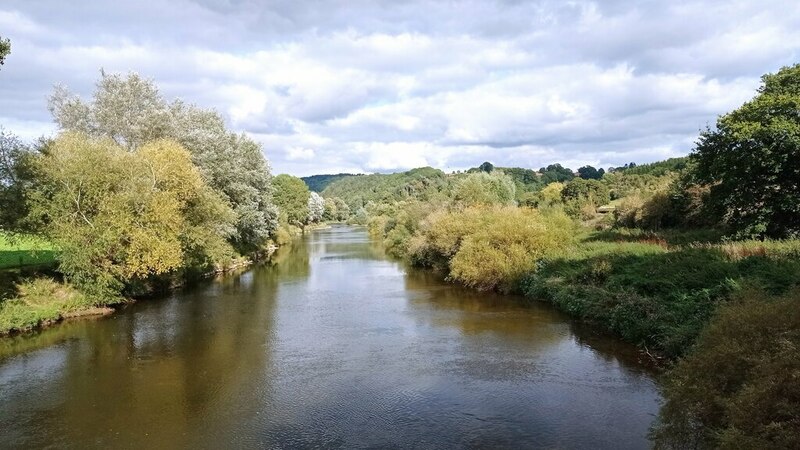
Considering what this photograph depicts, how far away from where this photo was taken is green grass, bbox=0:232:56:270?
87.8ft

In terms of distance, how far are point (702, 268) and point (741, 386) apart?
12.7 m

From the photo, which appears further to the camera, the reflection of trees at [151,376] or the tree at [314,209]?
the tree at [314,209]

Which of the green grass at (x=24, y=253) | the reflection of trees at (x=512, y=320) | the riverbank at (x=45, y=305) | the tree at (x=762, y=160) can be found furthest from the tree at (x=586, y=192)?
the green grass at (x=24, y=253)

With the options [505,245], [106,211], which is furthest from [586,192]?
[106,211]

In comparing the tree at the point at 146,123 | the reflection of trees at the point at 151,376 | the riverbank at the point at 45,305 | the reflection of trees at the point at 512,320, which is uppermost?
→ the tree at the point at 146,123

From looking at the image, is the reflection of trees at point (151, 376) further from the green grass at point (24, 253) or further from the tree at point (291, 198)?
the tree at point (291, 198)

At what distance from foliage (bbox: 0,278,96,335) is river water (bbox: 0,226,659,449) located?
99cm

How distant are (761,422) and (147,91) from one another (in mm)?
38973

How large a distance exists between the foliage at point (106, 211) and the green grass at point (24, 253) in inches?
57.3

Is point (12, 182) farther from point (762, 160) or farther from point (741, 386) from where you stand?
point (762, 160)

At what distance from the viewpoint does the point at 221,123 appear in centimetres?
4538

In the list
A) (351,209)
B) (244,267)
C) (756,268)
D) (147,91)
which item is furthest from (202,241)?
(351,209)

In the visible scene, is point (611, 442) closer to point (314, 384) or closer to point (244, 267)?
point (314, 384)

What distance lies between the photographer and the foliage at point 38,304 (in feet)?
74.9
